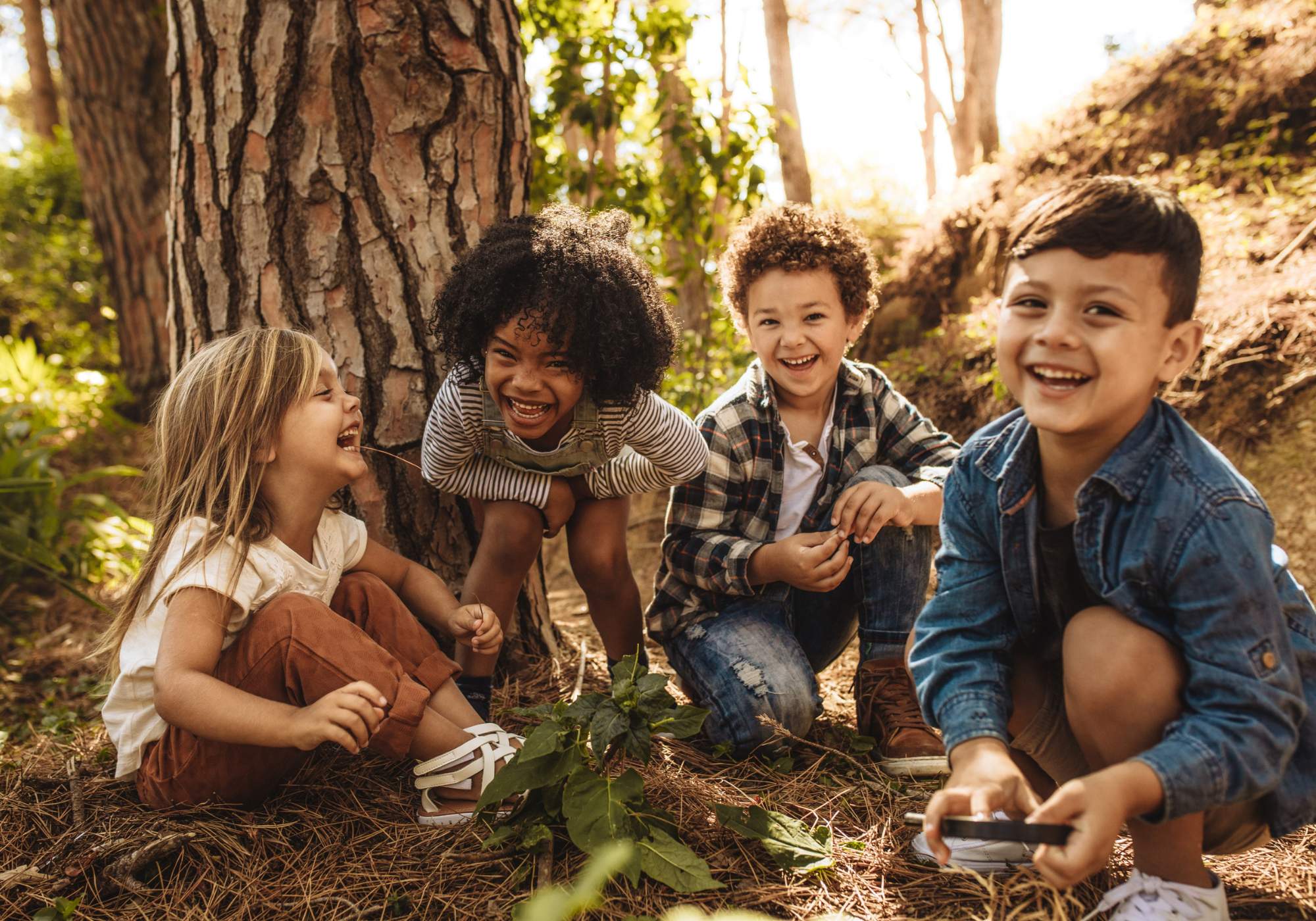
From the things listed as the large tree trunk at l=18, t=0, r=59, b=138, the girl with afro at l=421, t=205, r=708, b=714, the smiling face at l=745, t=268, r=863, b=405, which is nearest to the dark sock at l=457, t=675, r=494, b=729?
the girl with afro at l=421, t=205, r=708, b=714

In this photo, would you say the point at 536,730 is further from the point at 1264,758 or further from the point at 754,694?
the point at 1264,758

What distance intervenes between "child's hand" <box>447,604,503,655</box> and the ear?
1473 mm

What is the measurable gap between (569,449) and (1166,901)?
1.55 meters

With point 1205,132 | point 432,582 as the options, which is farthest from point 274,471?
point 1205,132

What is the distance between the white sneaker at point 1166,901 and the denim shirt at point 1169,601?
0.53ft

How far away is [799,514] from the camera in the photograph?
248 centimetres

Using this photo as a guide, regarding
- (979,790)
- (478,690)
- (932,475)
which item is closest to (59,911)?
(478,690)

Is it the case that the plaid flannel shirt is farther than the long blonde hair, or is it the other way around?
the plaid flannel shirt

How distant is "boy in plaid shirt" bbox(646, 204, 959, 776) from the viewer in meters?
2.25

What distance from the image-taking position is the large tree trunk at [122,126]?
18.6 feet

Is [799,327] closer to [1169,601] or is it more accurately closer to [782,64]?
[1169,601]

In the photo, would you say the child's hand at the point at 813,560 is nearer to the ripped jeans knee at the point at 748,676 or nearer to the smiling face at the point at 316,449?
the ripped jeans knee at the point at 748,676

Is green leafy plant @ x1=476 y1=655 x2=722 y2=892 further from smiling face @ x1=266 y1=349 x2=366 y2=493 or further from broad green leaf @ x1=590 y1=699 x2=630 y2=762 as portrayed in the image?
smiling face @ x1=266 y1=349 x2=366 y2=493

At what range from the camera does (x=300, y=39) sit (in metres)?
2.42
